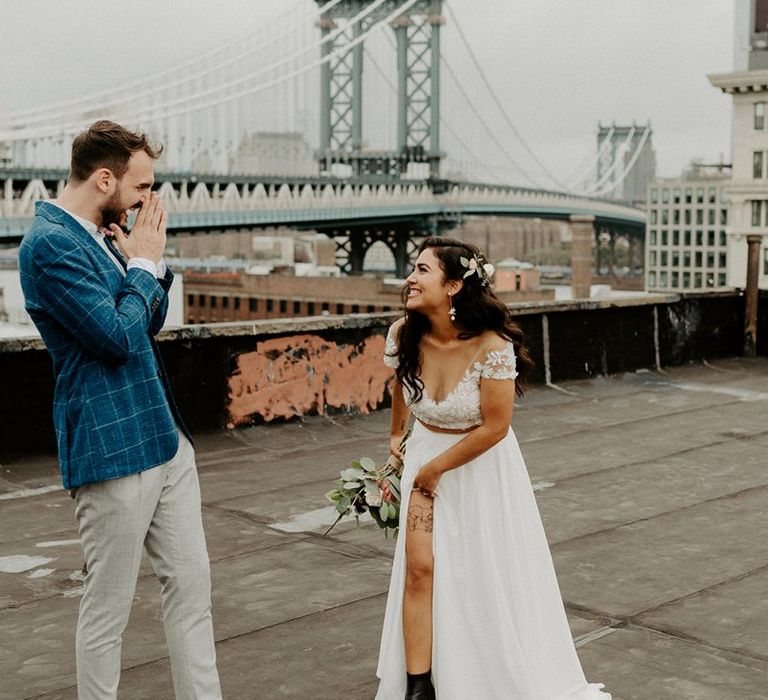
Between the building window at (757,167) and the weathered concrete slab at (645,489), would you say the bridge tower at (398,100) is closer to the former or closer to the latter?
the building window at (757,167)

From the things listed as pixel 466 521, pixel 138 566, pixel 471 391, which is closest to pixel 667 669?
pixel 466 521

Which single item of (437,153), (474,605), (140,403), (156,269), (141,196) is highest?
(437,153)

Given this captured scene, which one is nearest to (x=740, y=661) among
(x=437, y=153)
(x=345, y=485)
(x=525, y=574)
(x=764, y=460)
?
(x=525, y=574)

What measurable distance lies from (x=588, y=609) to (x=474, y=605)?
51.9 inches

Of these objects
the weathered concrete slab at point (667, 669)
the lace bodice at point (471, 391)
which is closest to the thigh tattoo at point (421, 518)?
the lace bodice at point (471, 391)

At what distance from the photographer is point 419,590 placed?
10.8 feet

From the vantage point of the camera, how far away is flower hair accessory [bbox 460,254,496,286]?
3.28m

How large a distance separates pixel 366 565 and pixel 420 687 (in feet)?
5.92

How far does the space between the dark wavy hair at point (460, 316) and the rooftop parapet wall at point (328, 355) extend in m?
4.47

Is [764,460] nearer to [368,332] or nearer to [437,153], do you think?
[368,332]

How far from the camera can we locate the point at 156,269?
291 centimetres

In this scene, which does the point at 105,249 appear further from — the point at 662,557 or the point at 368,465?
the point at 662,557

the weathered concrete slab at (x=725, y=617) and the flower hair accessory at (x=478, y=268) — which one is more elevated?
the flower hair accessory at (x=478, y=268)

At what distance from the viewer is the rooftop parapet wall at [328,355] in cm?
735
